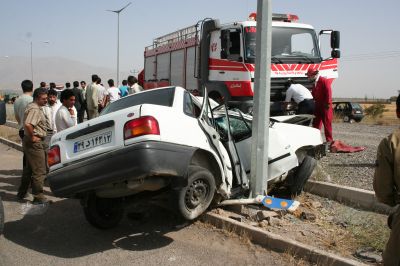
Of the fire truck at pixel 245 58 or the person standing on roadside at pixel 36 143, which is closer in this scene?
the person standing on roadside at pixel 36 143

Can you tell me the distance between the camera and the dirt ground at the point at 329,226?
4.41m

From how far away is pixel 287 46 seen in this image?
10.1 meters

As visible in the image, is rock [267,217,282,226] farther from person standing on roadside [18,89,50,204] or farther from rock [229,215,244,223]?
person standing on roadside [18,89,50,204]

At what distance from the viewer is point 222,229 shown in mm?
5066

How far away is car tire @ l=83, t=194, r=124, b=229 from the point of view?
16.9 ft

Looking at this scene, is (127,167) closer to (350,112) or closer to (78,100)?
(78,100)

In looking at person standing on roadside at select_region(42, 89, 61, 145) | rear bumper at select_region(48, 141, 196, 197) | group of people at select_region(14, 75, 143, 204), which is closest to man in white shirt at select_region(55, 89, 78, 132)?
group of people at select_region(14, 75, 143, 204)

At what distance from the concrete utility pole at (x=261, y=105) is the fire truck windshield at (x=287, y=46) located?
4.07 metres

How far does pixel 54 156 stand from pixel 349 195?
3.91 meters

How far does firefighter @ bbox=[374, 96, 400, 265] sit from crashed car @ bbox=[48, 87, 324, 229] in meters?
2.05

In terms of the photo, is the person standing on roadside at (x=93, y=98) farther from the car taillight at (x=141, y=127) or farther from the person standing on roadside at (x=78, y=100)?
the car taillight at (x=141, y=127)

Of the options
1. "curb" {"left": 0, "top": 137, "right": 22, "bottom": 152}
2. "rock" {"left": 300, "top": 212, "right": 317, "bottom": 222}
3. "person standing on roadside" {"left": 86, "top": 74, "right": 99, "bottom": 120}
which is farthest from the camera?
"curb" {"left": 0, "top": 137, "right": 22, "bottom": 152}

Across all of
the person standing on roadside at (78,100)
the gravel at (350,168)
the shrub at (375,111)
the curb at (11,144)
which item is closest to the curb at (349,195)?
the gravel at (350,168)

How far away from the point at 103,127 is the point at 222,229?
1.83 m
